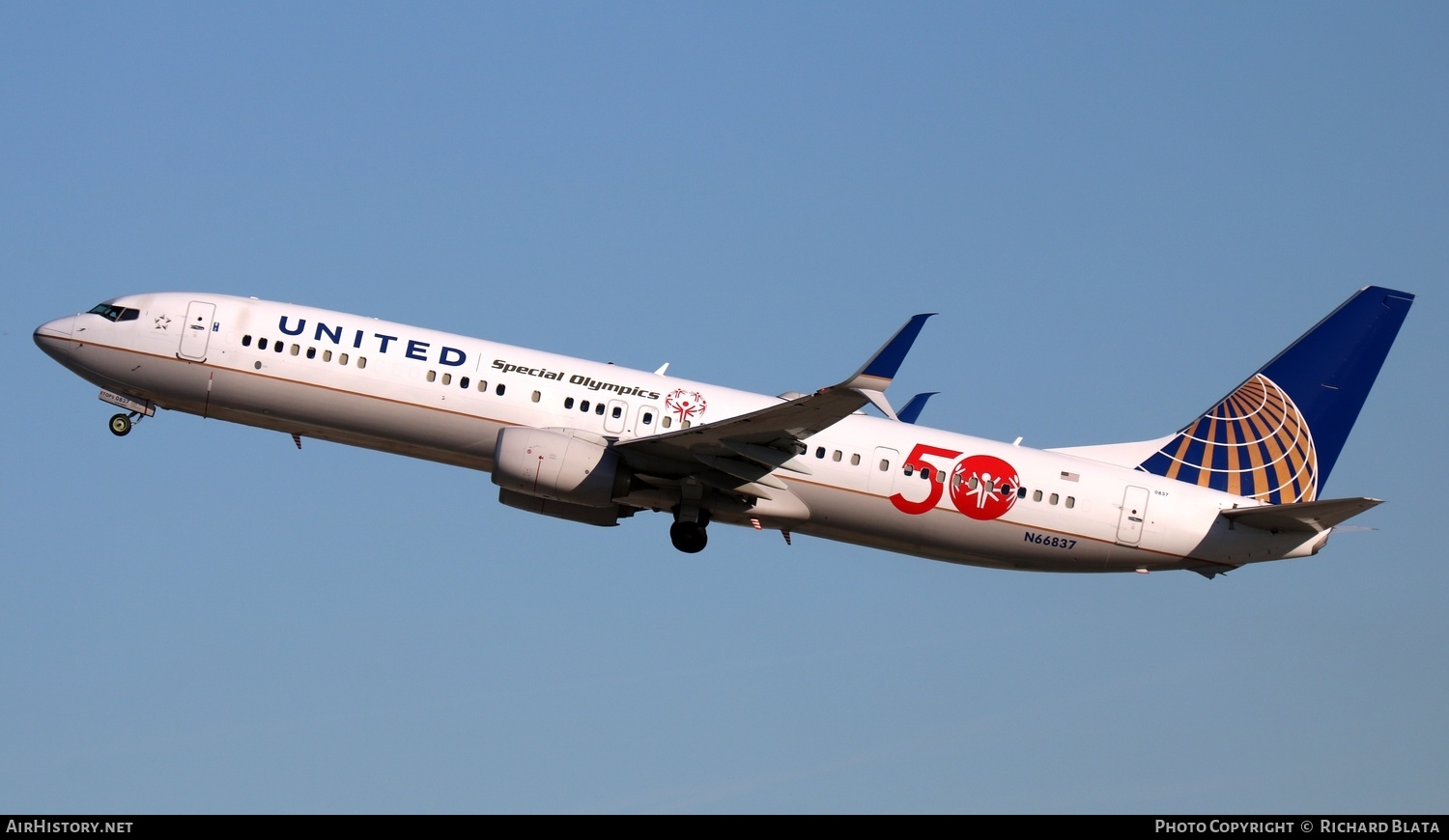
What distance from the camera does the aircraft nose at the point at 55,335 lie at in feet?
138

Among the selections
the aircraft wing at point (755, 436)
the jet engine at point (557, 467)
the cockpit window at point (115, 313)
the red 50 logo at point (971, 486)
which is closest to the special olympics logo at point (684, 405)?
the aircraft wing at point (755, 436)

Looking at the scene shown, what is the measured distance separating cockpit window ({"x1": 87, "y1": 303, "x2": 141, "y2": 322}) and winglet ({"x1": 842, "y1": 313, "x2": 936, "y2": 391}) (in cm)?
1933

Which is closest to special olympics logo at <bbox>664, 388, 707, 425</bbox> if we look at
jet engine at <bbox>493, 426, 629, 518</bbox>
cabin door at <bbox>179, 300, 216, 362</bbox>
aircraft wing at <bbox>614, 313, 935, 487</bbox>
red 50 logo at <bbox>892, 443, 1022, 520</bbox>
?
aircraft wing at <bbox>614, 313, 935, 487</bbox>

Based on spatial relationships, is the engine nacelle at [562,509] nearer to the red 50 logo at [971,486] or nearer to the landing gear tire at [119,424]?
the red 50 logo at [971,486]

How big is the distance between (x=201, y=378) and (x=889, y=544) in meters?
18.0

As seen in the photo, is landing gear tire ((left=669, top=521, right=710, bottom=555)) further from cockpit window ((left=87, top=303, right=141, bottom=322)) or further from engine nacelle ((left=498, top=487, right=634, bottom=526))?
cockpit window ((left=87, top=303, right=141, bottom=322))

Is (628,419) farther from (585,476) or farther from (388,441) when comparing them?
(388,441)

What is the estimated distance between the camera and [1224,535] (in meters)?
42.1

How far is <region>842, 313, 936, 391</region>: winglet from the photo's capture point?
34.0m

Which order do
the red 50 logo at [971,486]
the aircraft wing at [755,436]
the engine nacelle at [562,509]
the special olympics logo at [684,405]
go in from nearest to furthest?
the aircraft wing at [755,436] < the red 50 logo at [971,486] < the special olympics logo at [684,405] < the engine nacelle at [562,509]

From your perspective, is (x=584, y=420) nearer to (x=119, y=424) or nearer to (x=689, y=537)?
(x=689, y=537)

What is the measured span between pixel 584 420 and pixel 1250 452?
60.6 ft

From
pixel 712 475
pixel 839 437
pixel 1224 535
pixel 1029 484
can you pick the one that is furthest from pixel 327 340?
pixel 1224 535

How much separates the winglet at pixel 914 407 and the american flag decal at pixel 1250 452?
640 centimetres
